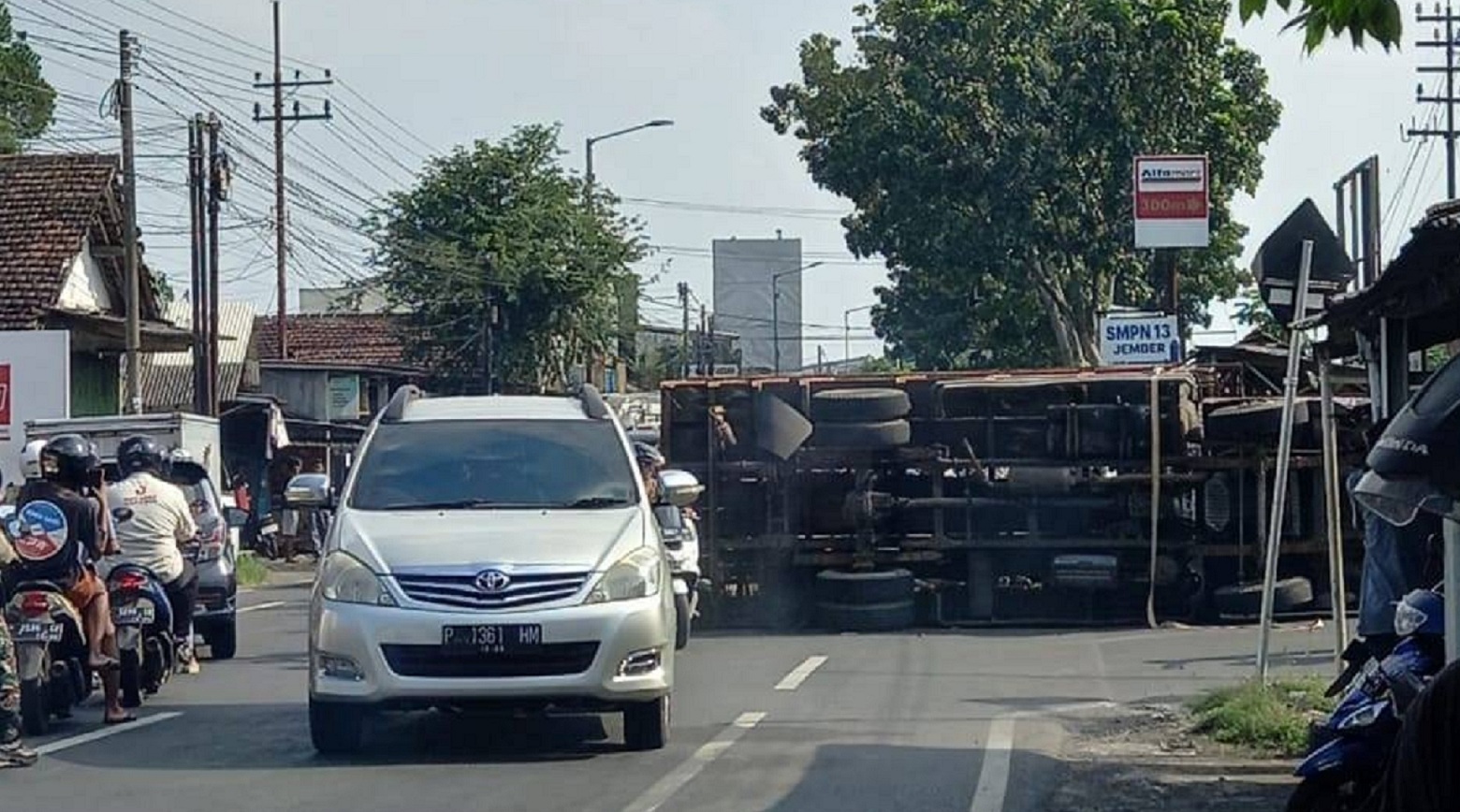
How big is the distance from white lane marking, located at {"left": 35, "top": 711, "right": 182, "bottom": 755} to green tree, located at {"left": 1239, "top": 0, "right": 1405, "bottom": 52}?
27.4 feet

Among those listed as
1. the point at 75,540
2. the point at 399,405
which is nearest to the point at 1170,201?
the point at 399,405

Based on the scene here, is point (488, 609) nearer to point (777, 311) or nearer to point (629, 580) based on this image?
point (629, 580)

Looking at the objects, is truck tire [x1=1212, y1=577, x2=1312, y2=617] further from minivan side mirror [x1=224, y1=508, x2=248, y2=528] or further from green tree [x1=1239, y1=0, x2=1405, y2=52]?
green tree [x1=1239, y1=0, x2=1405, y2=52]

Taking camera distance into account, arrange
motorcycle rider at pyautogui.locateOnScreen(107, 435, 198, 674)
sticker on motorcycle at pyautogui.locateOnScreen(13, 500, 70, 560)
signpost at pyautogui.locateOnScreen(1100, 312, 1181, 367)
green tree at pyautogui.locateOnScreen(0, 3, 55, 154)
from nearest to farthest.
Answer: sticker on motorcycle at pyautogui.locateOnScreen(13, 500, 70, 560)
motorcycle rider at pyautogui.locateOnScreen(107, 435, 198, 674)
signpost at pyautogui.locateOnScreen(1100, 312, 1181, 367)
green tree at pyautogui.locateOnScreen(0, 3, 55, 154)

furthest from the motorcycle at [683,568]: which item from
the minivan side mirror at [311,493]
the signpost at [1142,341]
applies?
the signpost at [1142,341]

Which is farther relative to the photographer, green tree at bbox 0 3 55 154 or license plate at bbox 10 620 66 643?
green tree at bbox 0 3 55 154

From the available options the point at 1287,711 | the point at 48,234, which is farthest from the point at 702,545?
the point at 48,234

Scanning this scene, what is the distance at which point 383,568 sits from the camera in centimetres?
1169

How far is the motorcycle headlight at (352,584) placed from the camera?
38.2ft

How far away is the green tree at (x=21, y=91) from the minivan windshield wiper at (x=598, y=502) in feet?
164

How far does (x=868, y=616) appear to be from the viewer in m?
20.9

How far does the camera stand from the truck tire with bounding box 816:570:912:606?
2092 centimetres

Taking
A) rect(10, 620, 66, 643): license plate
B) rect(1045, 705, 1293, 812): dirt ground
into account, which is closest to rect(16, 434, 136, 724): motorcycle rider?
rect(10, 620, 66, 643): license plate

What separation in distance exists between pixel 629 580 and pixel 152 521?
201 inches
